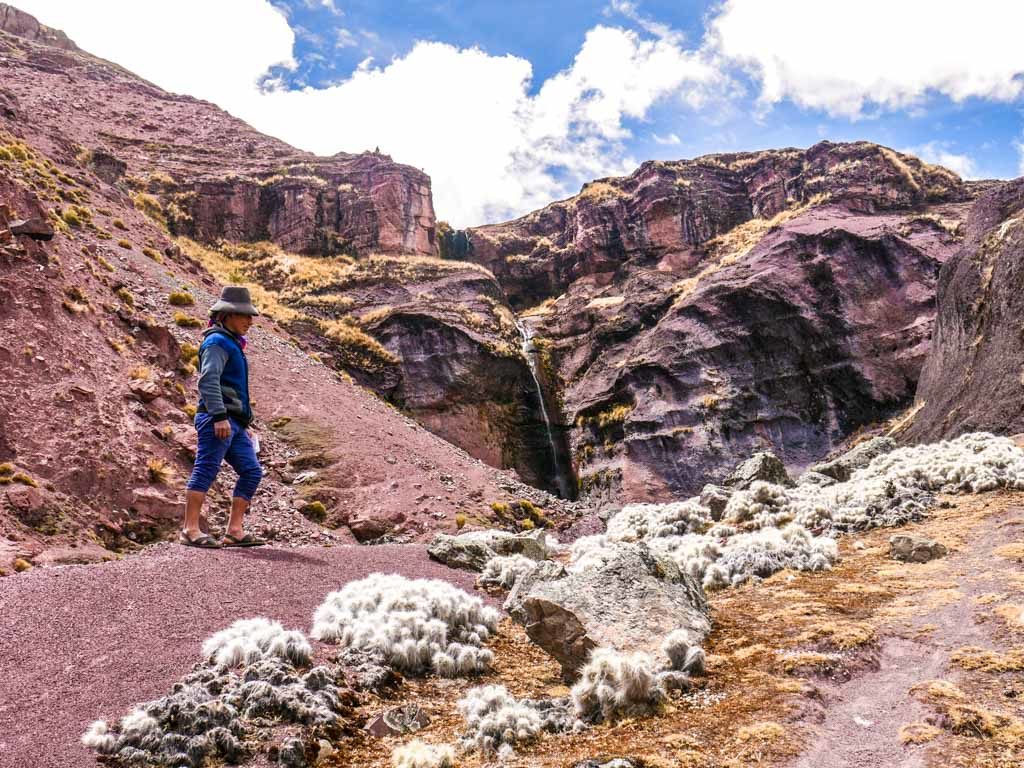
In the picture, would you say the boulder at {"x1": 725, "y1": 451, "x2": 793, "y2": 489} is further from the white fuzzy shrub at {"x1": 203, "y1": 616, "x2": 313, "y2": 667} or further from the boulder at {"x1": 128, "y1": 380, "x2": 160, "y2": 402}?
the boulder at {"x1": 128, "y1": 380, "x2": 160, "y2": 402}

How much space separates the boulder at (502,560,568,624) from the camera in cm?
632

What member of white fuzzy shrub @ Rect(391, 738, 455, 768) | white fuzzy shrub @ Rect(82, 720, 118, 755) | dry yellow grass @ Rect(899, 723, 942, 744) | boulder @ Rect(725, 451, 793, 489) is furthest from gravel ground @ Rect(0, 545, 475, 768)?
boulder @ Rect(725, 451, 793, 489)

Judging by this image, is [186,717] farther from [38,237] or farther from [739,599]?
[38,237]

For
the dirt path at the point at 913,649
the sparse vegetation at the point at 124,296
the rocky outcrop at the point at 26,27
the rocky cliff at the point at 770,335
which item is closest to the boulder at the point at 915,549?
the dirt path at the point at 913,649

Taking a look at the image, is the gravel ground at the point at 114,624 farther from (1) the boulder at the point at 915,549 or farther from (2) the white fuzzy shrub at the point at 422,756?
(1) the boulder at the point at 915,549

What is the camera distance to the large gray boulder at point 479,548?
9.21 metres

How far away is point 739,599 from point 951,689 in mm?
3141

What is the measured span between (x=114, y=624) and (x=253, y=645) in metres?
1.22

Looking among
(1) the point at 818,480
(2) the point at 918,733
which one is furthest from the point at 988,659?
(1) the point at 818,480

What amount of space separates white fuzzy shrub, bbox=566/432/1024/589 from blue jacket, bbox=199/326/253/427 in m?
4.56

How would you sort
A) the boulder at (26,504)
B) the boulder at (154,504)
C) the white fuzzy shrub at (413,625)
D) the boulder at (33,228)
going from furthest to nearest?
the boulder at (33,228), the boulder at (154,504), the boulder at (26,504), the white fuzzy shrub at (413,625)

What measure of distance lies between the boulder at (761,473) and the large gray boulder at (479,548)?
770cm

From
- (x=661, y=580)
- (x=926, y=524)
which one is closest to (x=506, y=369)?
(x=926, y=524)

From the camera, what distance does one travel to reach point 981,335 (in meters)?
18.5
